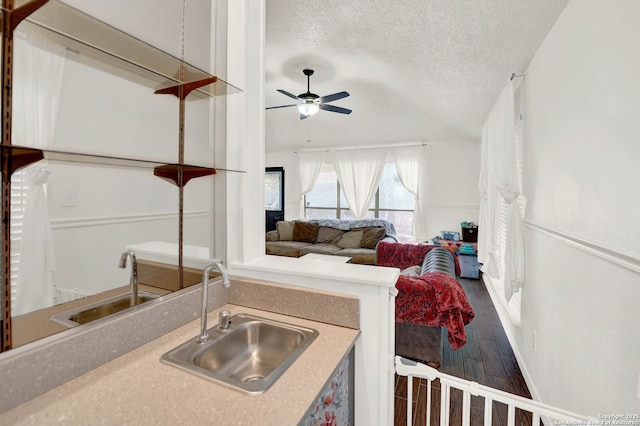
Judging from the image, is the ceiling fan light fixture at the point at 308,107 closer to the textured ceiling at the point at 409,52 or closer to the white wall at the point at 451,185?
the textured ceiling at the point at 409,52

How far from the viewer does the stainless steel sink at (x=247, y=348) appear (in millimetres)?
978

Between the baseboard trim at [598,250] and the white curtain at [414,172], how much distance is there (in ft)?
12.8

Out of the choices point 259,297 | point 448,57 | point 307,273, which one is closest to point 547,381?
A: point 307,273

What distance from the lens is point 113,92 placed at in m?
0.98

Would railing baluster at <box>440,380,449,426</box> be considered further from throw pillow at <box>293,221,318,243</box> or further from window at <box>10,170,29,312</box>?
throw pillow at <box>293,221,318,243</box>

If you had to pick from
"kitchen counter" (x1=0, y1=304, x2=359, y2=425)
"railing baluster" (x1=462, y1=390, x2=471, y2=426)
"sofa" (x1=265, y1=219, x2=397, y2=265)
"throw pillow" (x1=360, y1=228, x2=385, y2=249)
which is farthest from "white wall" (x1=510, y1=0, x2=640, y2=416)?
"throw pillow" (x1=360, y1=228, x2=385, y2=249)

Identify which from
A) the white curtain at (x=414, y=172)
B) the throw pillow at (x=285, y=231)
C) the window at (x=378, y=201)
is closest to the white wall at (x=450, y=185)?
the white curtain at (x=414, y=172)

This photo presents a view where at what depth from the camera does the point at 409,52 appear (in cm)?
260

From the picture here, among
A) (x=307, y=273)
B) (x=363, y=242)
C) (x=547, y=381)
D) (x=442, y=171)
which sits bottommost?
(x=547, y=381)

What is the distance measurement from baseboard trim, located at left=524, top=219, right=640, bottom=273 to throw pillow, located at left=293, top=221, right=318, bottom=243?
4009 mm

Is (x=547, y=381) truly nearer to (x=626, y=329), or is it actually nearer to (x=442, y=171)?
(x=626, y=329)

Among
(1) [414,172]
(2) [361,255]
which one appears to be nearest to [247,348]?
(2) [361,255]

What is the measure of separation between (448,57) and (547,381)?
248 cm

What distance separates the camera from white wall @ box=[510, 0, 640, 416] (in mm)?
991
